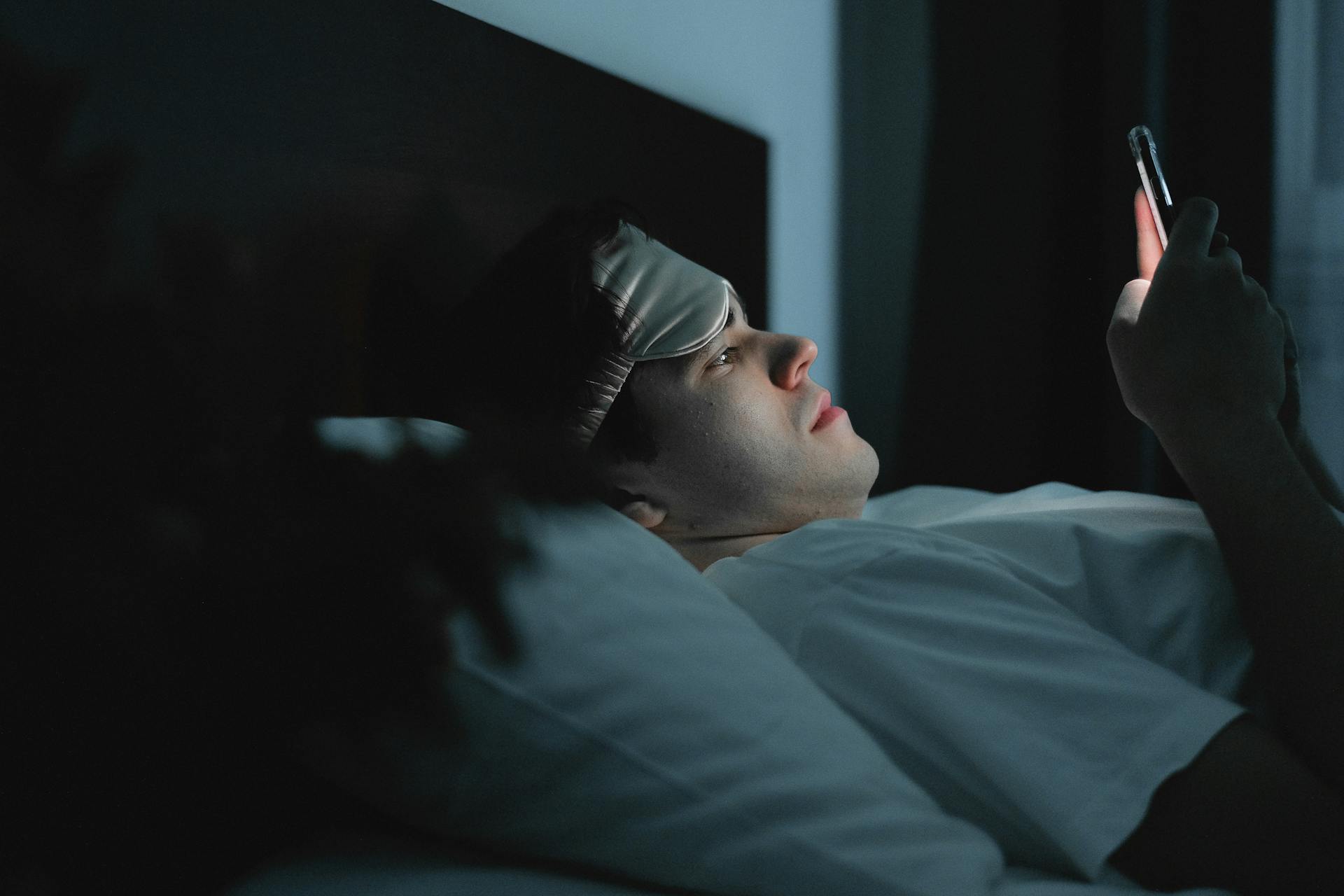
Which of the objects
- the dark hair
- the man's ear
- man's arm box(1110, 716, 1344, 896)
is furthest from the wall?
man's arm box(1110, 716, 1344, 896)

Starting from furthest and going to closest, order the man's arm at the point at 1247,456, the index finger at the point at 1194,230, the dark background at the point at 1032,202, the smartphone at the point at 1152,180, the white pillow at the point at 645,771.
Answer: the dark background at the point at 1032,202
the smartphone at the point at 1152,180
the index finger at the point at 1194,230
the man's arm at the point at 1247,456
the white pillow at the point at 645,771

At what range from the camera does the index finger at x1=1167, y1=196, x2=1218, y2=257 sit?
734 millimetres

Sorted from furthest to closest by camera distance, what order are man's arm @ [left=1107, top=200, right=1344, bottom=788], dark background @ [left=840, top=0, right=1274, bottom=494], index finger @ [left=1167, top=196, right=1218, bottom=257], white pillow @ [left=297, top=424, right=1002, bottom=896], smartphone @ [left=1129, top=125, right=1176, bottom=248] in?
dark background @ [left=840, top=0, right=1274, bottom=494] → smartphone @ [left=1129, top=125, right=1176, bottom=248] → index finger @ [left=1167, top=196, right=1218, bottom=257] → man's arm @ [left=1107, top=200, right=1344, bottom=788] → white pillow @ [left=297, top=424, right=1002, bottom=896]

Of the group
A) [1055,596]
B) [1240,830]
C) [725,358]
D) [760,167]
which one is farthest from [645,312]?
[760,167]

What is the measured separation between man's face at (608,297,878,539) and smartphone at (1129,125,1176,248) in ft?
1.16

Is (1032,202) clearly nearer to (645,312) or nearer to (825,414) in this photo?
(825,414)

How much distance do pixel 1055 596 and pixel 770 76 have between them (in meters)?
1.33

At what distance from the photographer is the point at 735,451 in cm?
89

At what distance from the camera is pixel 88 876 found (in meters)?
0.49

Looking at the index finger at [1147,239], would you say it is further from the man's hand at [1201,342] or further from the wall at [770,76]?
the wall at [770,76]

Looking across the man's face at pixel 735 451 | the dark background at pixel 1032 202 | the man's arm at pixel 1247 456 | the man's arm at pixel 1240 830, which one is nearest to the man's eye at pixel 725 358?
the man's face at pixel 735 451

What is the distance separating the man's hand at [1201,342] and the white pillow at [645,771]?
370 millimetres

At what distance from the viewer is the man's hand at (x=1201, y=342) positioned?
0.69 metres

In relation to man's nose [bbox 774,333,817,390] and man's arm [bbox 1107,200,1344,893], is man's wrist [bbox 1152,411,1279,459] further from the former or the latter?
man's nose [bbox 774,333,817,390]
